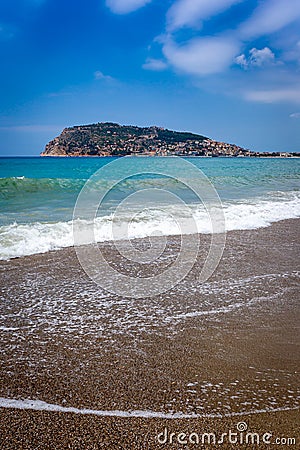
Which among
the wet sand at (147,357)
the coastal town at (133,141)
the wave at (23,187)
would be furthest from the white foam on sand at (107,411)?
the coastal town at (133,141)

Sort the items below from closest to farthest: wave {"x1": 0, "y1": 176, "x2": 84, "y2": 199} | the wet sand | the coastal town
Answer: the wet sand < wave {"x1": 0, "y1": 176, "x2": 84, "y2": 199} < the coastal town

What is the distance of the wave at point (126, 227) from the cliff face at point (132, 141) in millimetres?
41012

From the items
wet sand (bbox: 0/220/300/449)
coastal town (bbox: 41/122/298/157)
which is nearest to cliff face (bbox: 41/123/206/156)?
coastal town (bbox: 41/122/298/157)

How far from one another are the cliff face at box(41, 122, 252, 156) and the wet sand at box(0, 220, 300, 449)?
47.5 metres

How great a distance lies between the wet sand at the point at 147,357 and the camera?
2.37 metres

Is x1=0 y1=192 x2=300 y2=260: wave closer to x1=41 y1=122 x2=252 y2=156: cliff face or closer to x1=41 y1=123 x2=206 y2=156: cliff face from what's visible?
x1=41 y1=122 x2=252 y2=156: cliff face

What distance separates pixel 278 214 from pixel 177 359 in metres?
9.17

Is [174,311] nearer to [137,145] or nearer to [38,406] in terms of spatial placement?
[38,406]

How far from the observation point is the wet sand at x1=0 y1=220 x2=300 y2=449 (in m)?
2.37

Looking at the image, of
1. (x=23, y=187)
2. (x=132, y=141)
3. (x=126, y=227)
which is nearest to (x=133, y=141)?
(x=132, y=141)

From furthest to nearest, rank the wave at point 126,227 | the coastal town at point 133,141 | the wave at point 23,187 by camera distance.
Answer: the coastal town at point 133,141, the wave at point 23,187, the wave at point 126,227

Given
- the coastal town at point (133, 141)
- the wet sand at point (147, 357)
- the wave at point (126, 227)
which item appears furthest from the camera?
the coastal town at point (133, 141)

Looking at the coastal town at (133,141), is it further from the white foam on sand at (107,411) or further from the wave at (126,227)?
the white foam on sand at (107,411)

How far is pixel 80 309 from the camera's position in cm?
425
